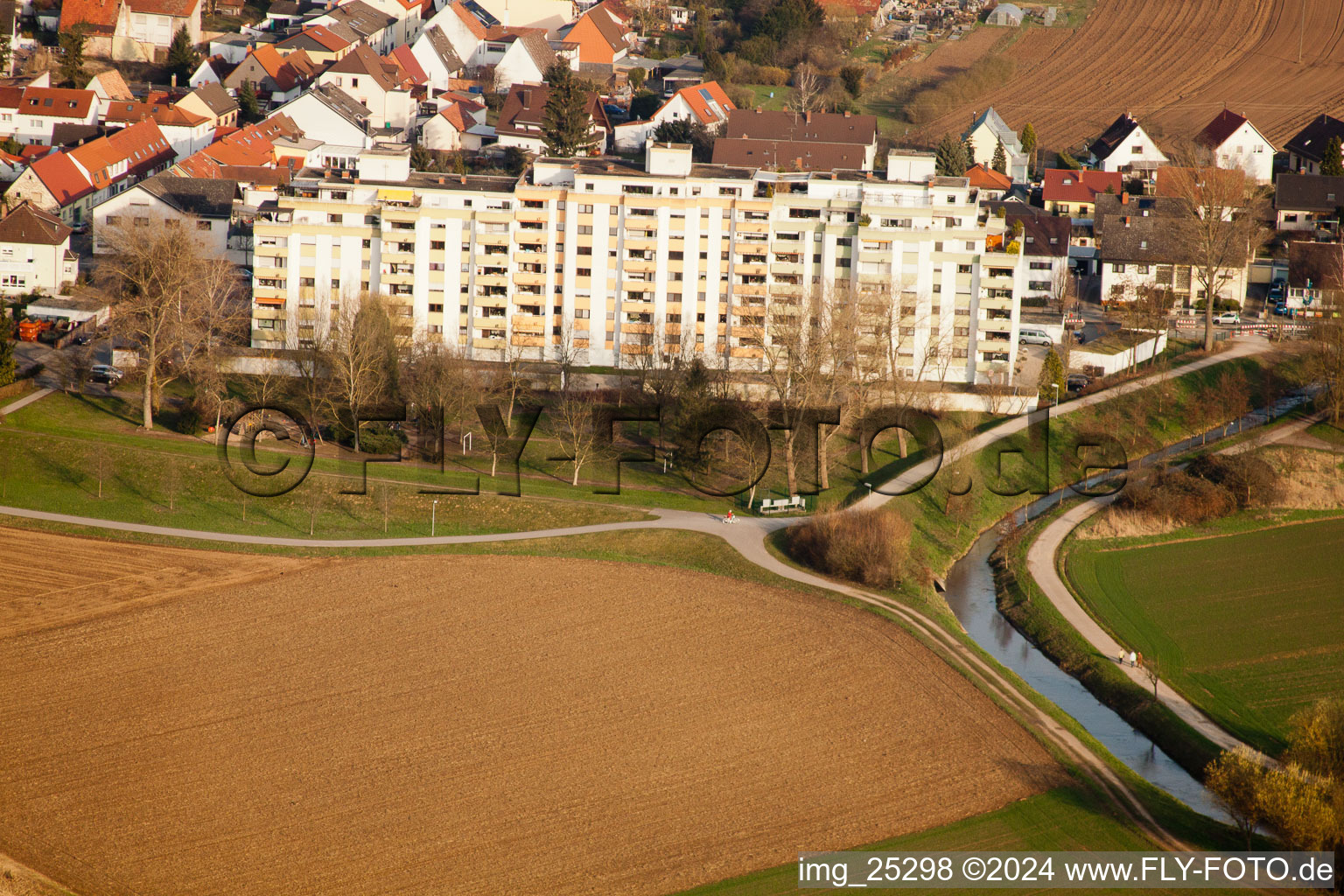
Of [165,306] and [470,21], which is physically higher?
[470,21]

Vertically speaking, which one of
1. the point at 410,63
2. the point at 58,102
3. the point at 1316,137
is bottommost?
the point at 58,102

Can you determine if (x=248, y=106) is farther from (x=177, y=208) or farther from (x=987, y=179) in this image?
(x=987, y=179)

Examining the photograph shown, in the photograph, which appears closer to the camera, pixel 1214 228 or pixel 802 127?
pixel 1214 228

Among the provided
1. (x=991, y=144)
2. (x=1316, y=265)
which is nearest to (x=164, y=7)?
(x=991, y=144)

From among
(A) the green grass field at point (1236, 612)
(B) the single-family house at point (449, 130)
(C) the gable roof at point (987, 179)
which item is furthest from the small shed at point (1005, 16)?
(A) the green grass field at point (1236, 612)

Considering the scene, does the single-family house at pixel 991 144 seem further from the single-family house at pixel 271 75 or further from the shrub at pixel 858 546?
the shrub at pixel 858 546

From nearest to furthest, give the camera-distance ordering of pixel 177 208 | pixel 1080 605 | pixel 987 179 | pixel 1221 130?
pixel 1080 605 < pixel 177 208 < pixel 987 179 < pixel 1221 130

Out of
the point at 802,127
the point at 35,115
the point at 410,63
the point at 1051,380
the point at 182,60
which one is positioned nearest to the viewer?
the point at 1051,380
